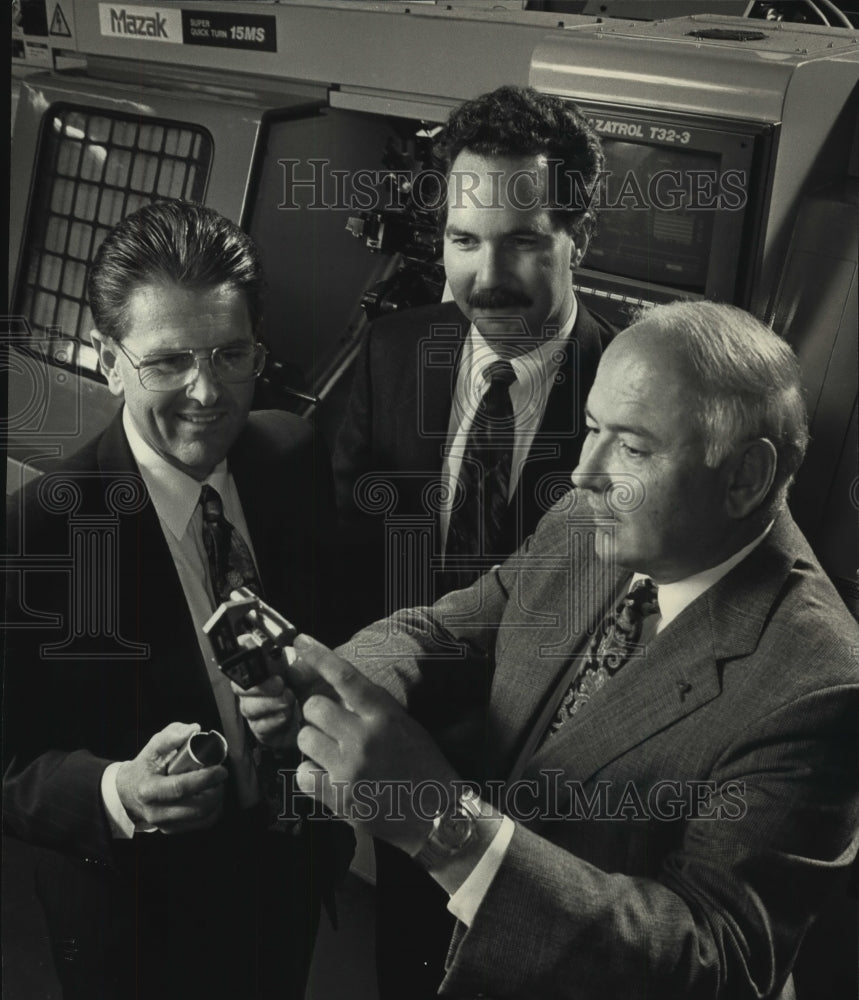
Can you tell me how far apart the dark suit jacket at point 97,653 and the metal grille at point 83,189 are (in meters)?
0.36

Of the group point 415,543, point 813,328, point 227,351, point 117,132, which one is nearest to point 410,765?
point 415,543

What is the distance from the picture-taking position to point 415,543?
5.52 ft

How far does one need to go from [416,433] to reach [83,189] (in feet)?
2.41

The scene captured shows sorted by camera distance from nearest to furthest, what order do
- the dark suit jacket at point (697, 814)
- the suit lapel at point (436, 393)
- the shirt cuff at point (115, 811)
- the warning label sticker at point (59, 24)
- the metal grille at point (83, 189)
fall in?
the dark suit jacket at point (697, 814), the shirt cuff at point (115, 811), the suit lapel at point (436, 393), the metal grille at point (83, 189), the warning label sticker at point (59, 24)

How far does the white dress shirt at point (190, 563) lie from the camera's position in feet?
5.08

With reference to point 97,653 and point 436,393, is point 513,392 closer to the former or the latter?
point 436,393

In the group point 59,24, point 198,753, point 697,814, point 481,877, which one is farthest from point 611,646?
point 59,24

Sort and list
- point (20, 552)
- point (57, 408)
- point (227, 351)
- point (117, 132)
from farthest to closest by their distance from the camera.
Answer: point (117, 132)
point (57, 408)
point (20, 552)
point (227, 351)

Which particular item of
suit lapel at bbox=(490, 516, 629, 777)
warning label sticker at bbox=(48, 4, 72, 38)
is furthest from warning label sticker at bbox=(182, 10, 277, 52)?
suit lapel at bbox=(490, 516, 629, 777)

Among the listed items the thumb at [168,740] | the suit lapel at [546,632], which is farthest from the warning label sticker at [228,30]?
the thumb at [168,740]

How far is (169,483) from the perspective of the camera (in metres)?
1.55

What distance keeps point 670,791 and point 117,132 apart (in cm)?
140

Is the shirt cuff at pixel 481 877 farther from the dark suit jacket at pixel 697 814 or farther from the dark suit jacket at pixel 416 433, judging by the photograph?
the dark suit jacket at pixel 416 433

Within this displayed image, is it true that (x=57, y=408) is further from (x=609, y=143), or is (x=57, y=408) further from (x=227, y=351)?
(x=609, y=143)
